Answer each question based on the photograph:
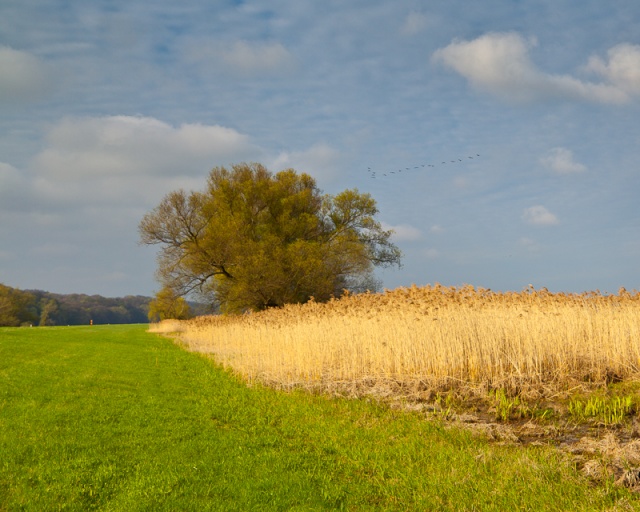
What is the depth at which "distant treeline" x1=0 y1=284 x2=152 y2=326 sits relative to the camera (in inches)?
3337

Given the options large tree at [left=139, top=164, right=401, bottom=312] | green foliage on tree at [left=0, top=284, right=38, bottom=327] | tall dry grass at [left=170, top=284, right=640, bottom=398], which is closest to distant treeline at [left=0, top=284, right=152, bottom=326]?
green foliage on tree at [left=0, top=284, right=38, bottom=327]

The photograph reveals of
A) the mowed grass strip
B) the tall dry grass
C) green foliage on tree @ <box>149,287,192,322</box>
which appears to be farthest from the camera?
green foliage on tree @ <box>149,287,192,322</box>

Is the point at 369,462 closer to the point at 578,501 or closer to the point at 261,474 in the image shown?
the point at 261,474

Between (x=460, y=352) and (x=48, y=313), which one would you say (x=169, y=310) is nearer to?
(x=460, y=352)

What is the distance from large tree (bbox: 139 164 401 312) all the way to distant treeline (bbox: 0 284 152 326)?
1247 inches

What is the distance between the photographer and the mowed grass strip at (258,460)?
6117 millimetres

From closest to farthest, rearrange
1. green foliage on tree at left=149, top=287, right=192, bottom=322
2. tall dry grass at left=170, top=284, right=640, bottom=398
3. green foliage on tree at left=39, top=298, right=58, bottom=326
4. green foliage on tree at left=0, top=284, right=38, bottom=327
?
tall dry grass at left=170, top=284, right=640, bottom=398 < green foliage on tree at left=149, top=287, right=192, bottom=322 < green foliage on tree at left=0, top=284, right=38, bottom=327 < green foliage on tree at left=39, top=298, right=58, bottom=326

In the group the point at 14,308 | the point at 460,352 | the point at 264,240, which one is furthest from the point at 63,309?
the point at 460,352

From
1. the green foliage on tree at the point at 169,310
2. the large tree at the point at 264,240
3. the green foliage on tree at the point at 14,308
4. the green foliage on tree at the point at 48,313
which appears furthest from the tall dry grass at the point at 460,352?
the green foliage on tree at the point at 48,313

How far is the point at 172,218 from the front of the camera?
4131 cm

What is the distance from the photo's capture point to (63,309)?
123688 millimetres

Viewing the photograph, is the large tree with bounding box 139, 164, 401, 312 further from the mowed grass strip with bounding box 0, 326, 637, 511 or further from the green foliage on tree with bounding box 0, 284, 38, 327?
the green foliage on tree with bounding box 0, 284, 38, 327

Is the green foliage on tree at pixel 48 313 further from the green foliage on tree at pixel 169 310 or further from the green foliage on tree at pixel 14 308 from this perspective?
the green foliage on tree at pixel 169 310

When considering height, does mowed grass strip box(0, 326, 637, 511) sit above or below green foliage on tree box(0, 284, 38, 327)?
below
